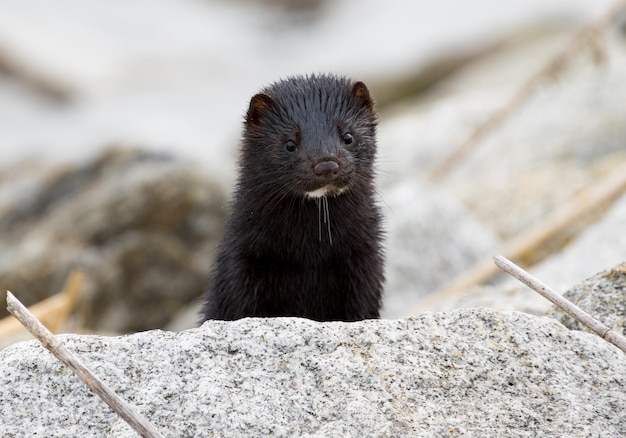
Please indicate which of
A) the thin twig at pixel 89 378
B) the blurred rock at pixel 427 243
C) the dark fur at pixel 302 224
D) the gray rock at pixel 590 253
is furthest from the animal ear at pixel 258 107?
the blurred rock at pixel 427 243

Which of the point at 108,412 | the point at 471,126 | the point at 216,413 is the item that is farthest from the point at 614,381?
the point at 471,126

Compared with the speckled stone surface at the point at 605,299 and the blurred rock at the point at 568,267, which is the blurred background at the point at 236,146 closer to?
the blurred rock at the point at 568,267

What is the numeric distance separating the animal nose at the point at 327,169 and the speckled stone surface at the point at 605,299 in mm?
1137

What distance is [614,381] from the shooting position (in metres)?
3.13

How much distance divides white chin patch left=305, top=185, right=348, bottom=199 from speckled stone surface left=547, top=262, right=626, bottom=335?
1.16 m

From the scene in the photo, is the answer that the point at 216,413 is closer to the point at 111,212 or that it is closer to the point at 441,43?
the point at 111,212

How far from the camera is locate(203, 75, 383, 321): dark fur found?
14.9ft

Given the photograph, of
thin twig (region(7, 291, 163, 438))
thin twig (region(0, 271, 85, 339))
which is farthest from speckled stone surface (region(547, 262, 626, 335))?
thin twig (region(0, 271, 85, 339))

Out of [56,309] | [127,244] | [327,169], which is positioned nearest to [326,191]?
[327,169]

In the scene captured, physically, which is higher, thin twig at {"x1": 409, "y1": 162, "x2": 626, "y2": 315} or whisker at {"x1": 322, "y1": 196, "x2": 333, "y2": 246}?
thin twig at {"x1": 409, "y1": 162, "x2": 626, "y2": 315}

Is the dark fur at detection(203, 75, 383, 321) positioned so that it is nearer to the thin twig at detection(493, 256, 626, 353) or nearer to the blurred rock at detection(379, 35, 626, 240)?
the thin twig at detection(493, 256, 626, 353)

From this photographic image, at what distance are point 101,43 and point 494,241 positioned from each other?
1517cm

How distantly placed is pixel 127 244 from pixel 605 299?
5067 millimetres

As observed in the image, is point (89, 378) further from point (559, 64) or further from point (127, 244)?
point (559, 64)
